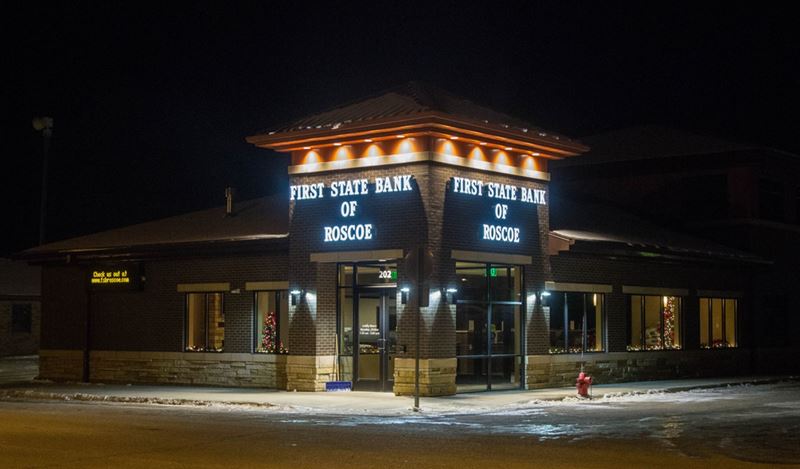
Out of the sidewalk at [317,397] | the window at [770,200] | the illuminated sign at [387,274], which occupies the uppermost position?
the window at [770,200]

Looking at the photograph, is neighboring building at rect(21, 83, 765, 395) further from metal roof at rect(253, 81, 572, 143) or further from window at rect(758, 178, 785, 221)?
window at rect(758, 178, 785, 221)

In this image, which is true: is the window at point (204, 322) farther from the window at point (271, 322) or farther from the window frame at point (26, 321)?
the window frame at point (26, 321)

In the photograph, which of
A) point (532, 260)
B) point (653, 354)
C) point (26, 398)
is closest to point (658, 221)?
point (653, 354)

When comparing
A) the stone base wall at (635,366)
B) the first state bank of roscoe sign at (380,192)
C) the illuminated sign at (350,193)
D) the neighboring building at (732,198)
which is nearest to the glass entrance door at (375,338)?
the illuminated sign at (350,193)

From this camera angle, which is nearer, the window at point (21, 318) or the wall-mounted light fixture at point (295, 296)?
the wall-mounted light fixture at point (295, 296)

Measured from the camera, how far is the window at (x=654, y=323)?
33419 mm

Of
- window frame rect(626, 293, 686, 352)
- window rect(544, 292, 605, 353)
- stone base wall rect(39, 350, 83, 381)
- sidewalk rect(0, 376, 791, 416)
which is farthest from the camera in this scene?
stone base wall rect(39, 350, 83, 381)

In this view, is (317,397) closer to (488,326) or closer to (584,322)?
(488,326)

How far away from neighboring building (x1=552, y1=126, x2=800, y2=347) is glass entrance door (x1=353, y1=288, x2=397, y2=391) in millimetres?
16594

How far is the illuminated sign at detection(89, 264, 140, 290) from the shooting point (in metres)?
32.3

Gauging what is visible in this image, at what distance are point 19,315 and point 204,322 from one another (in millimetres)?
24775

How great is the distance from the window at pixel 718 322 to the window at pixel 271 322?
14506 mm

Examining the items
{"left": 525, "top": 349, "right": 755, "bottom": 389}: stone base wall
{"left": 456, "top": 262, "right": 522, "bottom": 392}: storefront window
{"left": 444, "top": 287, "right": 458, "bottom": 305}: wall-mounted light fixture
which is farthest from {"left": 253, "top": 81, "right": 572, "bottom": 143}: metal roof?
{"left": 525, "top": 349, "right": 755, "bottom": 389}: stone base wall

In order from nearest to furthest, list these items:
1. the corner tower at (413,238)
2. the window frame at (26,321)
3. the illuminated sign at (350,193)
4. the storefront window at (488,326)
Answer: the corner tower at (413,238) → the illuminated sign at (350,193) → the storefront window at (488,326) → the window frame at (26,321)
